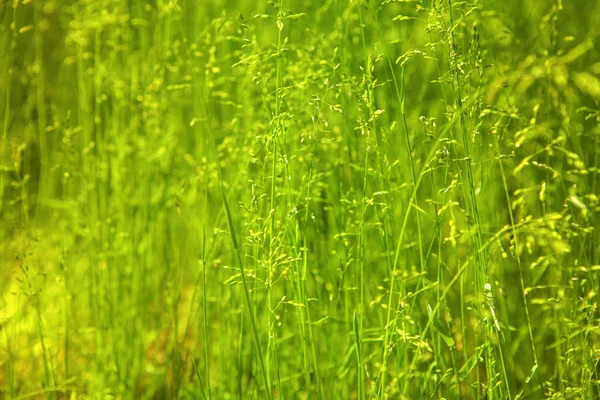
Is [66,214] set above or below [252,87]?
below

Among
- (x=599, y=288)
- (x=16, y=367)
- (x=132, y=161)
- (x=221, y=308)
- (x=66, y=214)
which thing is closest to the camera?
(x=599, y=288)

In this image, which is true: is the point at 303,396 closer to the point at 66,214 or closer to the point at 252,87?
the point at 252,87

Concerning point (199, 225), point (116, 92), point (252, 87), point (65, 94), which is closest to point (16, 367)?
point (199, 225)

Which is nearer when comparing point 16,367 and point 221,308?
point 221,308

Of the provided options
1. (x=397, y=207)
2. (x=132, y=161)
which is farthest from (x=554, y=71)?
(x=132, y=161)

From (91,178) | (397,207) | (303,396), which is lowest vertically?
(303,396)

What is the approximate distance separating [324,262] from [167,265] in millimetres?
469

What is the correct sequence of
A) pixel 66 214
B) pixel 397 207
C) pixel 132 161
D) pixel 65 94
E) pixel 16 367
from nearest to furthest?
pixel 397 207 < pixel 16 367 < pixel 132 161 < pixel 66 214 < pixel 65 94

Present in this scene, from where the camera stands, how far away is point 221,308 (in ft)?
5.79

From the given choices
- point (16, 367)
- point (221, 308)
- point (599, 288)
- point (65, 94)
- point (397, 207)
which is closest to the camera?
point (599, 288)

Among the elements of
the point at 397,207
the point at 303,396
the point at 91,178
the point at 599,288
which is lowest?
the point at 303,396

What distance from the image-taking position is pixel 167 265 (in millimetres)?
1972

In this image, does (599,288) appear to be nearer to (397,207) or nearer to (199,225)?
(397,207)

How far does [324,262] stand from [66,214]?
1.20m
